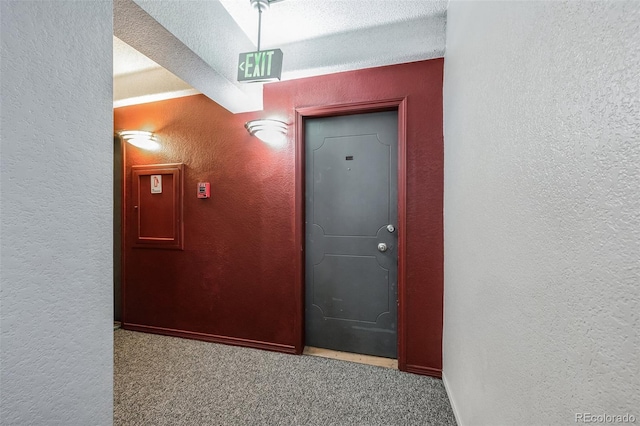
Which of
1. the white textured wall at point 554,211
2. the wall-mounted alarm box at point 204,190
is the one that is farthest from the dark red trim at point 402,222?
the wall-mounted alarm box at point 204,190

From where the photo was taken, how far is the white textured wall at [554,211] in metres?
0.49

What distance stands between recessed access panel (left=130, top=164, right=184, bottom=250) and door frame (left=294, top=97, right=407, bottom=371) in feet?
4.26

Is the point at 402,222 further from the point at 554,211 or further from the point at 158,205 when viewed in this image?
the point at 158,205

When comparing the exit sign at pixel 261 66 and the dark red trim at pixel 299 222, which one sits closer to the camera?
the exit sign at pixel 261 66

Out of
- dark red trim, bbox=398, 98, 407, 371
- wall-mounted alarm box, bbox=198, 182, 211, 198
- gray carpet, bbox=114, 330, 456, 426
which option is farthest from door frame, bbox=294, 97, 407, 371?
wall-mounted alarm box, bbox=198, 182, 211, 198

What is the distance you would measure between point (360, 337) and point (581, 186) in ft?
7.12

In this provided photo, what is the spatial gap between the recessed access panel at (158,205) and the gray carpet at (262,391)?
107 cm

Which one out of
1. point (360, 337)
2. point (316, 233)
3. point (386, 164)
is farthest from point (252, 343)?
point (386, 164)

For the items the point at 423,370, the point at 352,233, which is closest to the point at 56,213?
the point at 352,233

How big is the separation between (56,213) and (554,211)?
150 cm

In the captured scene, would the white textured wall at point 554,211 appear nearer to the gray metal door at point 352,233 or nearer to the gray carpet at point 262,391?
the gray carpet at point 262,391

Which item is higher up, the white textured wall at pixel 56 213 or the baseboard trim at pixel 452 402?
the white textured wall at pixel 56 213

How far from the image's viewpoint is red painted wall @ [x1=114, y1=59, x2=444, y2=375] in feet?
7.02

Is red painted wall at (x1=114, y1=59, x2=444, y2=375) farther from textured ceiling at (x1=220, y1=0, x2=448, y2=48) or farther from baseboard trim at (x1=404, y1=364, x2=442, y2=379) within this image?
textured ceiling at (x1=220, y1=0, x2=448, y2=48)
